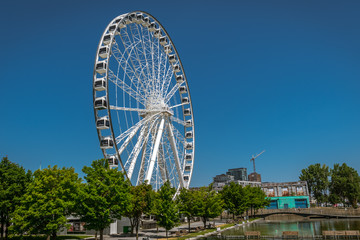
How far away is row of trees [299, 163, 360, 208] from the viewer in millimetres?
93062

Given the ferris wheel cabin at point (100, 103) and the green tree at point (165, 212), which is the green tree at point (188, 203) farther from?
the ferris wheel cabin at point (100, 103)

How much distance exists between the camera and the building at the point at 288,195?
357 feet

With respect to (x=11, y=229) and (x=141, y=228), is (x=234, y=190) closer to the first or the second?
(x=141, y=228)

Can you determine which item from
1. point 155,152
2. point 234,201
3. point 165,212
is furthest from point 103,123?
point 234,201

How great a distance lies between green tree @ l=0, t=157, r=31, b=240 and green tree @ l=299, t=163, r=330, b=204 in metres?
94.8

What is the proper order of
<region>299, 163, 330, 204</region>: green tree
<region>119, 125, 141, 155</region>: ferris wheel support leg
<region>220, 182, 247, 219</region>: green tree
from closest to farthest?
<region>119, 125, 141, 155</region>: ferris wheel support leg < <region>220, 182, 247, 219</region>: green tree < <region>299, 163, 330, 204</region>: green tree

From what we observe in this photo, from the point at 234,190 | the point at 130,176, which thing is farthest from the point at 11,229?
the point at 234,190

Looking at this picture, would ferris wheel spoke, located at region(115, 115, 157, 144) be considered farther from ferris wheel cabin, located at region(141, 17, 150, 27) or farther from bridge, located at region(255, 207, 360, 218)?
bridge, located at region(255, 207, 360, 218)

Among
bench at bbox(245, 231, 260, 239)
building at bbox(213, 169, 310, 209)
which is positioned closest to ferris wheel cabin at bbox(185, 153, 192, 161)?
bench at bbox(245, 231, 260, 239)

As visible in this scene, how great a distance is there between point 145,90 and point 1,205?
22.5m

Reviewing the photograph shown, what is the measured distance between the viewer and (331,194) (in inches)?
3898

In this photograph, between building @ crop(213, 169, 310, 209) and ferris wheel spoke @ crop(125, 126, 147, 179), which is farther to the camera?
building @ crop(213, 169, 310, 209)

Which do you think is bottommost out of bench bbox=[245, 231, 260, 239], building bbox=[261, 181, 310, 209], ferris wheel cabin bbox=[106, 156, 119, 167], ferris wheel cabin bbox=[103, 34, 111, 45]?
bench bbox=[245, 231, 260, 239]

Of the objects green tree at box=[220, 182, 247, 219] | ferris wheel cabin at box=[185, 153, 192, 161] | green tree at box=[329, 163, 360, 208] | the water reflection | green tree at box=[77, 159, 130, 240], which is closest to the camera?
green tree at box=[77, 159, 130, 240]
